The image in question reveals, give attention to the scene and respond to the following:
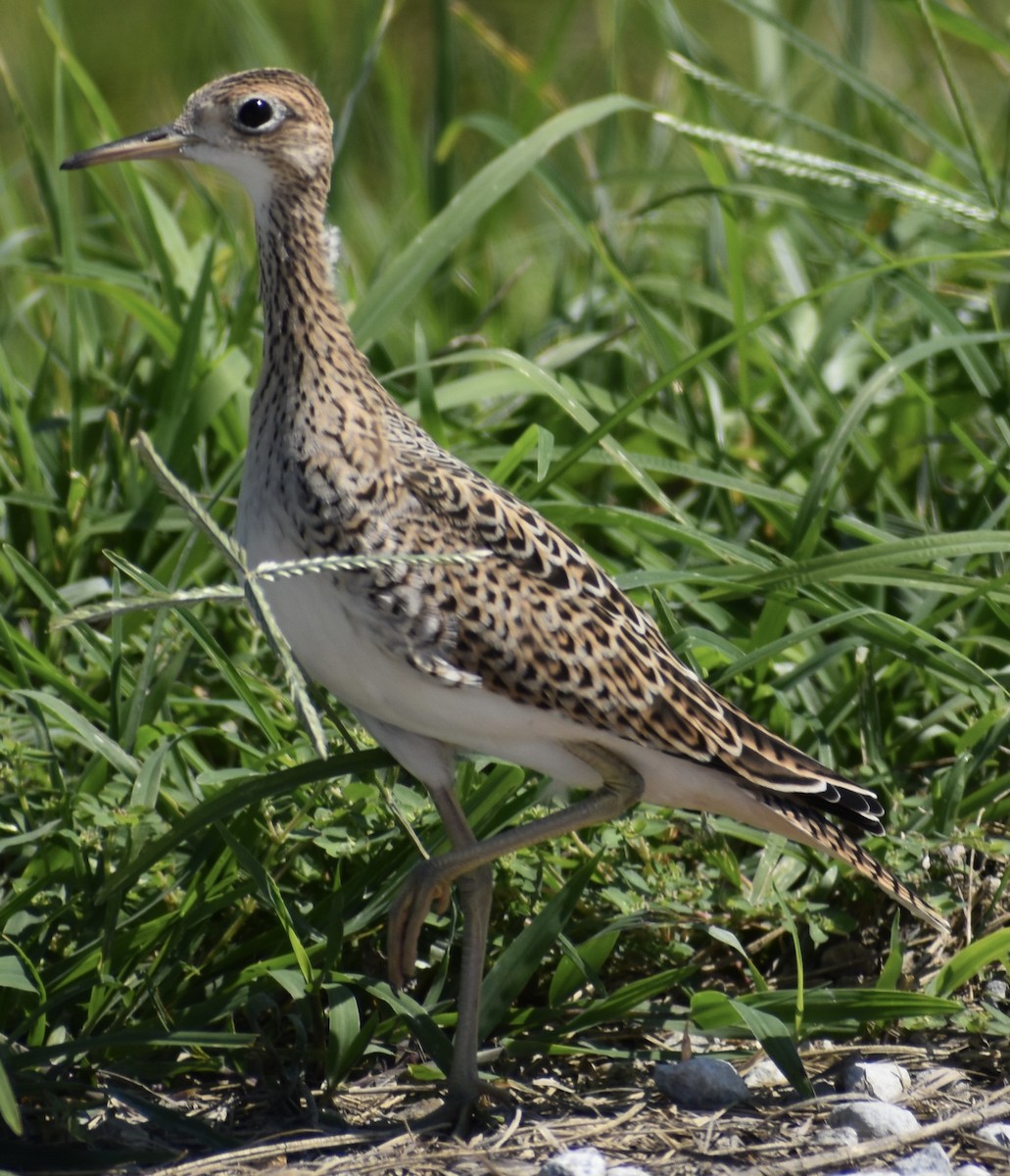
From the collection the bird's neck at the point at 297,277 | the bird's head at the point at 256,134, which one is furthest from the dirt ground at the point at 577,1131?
the bird's head at the point at 256,134

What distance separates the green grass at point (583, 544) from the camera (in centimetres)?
370

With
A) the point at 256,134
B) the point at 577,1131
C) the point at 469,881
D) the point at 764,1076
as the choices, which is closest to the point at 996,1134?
the point at 764,1076

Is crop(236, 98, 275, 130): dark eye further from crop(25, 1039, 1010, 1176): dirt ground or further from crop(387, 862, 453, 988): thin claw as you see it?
crop(25, 1039, 1010, 1176): dirt ground

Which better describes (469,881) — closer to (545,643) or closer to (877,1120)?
(545,643)

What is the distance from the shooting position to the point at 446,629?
3.61 meters

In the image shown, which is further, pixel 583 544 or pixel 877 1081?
pixel 583 544

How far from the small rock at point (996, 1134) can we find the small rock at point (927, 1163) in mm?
112

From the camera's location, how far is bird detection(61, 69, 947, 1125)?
3.56m

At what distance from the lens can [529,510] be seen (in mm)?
3949

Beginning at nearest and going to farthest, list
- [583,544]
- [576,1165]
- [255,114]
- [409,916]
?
[576,1165]
[409,916]
[255,114]
[583,544]

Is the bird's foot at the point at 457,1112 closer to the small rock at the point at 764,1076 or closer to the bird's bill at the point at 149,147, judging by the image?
the small rock at the point at 764,1076

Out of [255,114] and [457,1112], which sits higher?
[255,114]

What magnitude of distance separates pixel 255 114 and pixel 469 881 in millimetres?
1862

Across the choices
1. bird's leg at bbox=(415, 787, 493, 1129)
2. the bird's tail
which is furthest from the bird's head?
the bird's tail
